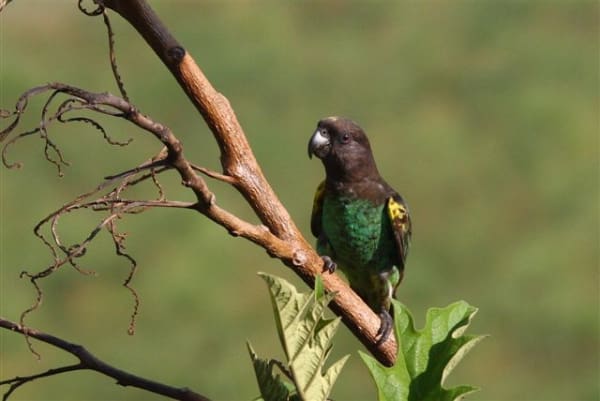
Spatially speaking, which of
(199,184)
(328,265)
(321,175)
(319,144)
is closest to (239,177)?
(199,184)

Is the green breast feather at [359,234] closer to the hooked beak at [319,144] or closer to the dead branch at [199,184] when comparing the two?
the hooked beak at [319,144]

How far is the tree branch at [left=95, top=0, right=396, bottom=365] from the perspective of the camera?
56.8 inches

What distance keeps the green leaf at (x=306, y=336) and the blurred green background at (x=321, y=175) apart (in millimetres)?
4467

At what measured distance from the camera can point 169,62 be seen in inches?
57.3

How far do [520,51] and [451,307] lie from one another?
7226mm

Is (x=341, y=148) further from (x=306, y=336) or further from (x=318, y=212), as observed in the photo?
(x=306, y=336)

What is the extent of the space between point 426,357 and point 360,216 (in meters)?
1.99

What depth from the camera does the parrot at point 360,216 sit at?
3338 mm

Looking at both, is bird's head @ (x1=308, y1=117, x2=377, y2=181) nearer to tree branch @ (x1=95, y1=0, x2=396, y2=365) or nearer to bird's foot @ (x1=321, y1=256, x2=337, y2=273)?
bird's foot @ (x1=321, y1=256, x2=337, y2=273)

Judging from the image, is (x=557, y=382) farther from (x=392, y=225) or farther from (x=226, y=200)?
(x=392, y=225)

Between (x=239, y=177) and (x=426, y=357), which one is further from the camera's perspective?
(x=239, y=177)

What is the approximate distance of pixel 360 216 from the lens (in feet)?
11.1

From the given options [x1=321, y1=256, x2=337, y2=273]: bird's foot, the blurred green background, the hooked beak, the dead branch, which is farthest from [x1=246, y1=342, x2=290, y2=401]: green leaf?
the blurred green background

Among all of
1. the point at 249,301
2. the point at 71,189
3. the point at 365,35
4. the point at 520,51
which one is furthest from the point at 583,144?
the point at 71,189
